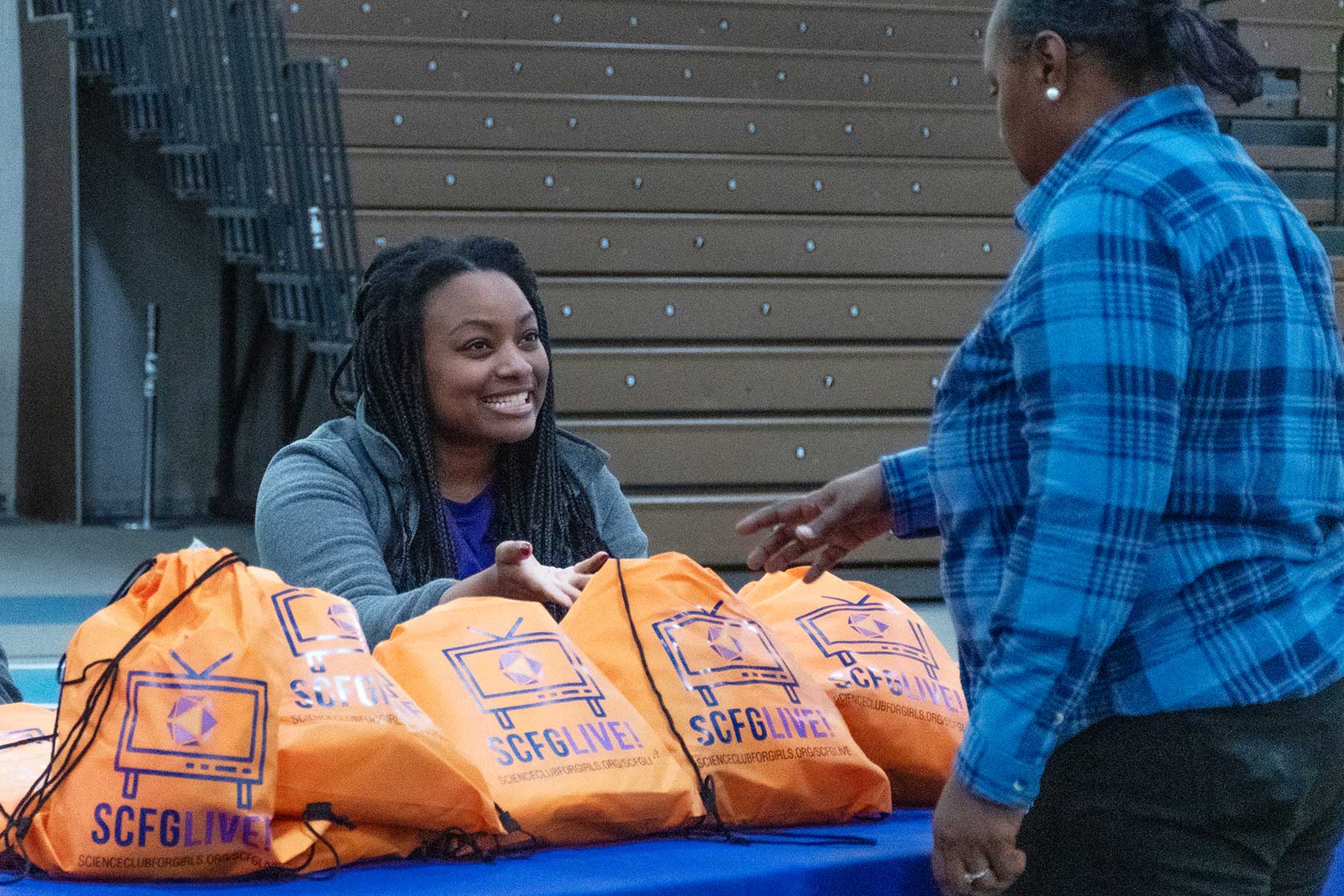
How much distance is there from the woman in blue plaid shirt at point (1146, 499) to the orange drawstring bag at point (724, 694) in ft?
1.32

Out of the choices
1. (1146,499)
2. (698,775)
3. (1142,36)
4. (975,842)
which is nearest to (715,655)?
(698,775)

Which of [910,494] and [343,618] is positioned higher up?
[910,494]

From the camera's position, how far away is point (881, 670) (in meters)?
1.76

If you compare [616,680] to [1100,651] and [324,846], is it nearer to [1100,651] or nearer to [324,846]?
[324,846]

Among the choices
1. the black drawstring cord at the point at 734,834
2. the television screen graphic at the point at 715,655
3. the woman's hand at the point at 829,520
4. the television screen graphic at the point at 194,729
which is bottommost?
the black drawstring cord at the point at 734,834

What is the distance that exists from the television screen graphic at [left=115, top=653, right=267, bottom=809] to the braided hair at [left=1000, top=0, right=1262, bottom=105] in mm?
796

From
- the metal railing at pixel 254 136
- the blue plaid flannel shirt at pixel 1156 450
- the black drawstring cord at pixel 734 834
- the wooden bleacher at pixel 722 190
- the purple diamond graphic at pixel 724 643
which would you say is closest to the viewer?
the blue plaid flannel shirt at pixel 1156 450

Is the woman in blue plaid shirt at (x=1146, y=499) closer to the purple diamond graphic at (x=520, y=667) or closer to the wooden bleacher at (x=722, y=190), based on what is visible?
the purple diamond graphic at (x=520, y=667)

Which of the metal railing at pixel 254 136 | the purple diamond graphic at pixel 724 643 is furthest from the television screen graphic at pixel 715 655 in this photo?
the metal railing at pixel 254 136

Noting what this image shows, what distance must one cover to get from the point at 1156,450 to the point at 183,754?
78cm

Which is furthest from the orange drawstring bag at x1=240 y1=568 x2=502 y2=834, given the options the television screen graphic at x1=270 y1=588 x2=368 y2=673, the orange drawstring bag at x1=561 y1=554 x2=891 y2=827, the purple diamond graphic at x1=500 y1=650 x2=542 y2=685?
the orange drawstring bag at x1=561 y1=554 x2=891 y2=827

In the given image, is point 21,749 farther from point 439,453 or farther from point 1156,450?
point 1156,450

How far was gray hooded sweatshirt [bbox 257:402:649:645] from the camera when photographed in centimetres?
187

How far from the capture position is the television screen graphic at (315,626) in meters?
1.40
